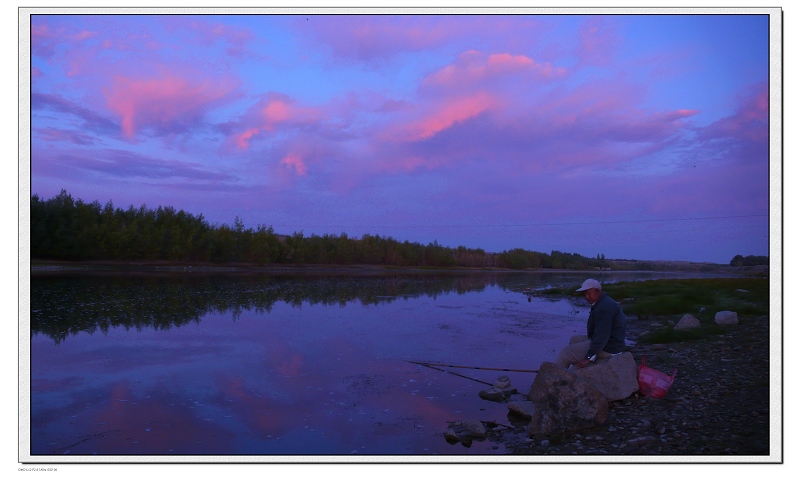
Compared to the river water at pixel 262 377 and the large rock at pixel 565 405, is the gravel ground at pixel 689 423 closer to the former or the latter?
the large rock at pixel 565 405

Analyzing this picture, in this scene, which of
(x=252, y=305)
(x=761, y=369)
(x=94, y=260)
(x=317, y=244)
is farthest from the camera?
(x=317, y=244)

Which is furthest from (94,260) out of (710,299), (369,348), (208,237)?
(710,299)

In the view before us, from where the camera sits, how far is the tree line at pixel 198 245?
144 feet

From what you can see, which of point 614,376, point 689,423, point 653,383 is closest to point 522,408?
point 614,376

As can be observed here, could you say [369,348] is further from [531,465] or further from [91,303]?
[91,303]

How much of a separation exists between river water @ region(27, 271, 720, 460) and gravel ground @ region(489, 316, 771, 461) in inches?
34.1

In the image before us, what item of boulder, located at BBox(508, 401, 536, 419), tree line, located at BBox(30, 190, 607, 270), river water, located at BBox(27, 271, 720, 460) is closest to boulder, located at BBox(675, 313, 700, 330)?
river water, located at BBox(27, 271, 720, 460)

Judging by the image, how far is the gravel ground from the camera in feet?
19.1

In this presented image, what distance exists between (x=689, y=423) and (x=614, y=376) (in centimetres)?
126

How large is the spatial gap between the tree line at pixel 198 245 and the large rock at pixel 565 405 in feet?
75.9

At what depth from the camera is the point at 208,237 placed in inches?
2594

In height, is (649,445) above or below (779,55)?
below

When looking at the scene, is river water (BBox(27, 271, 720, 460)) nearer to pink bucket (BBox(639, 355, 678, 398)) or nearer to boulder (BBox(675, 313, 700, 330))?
pink bucket (BBox(639, 355, 678, 398))

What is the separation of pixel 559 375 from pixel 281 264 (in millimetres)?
70125
